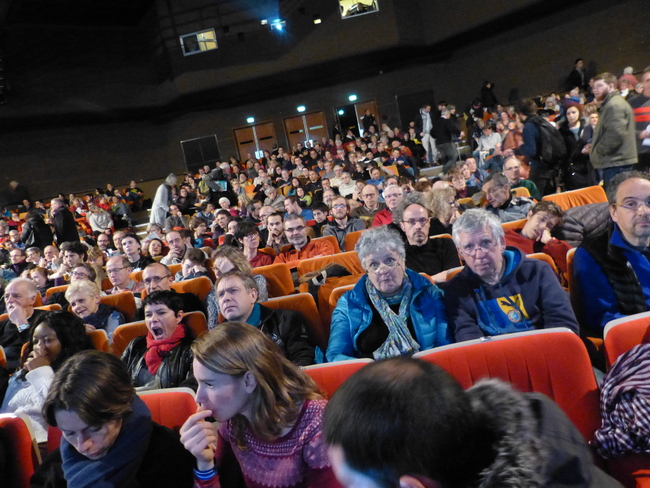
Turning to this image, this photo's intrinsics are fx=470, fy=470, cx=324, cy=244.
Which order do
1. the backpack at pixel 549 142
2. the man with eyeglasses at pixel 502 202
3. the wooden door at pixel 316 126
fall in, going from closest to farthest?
1. the man with eyeglasses at pixel 502 202
2. the backpack at pixel 549 142
3. the wooden door at pixel 316 126

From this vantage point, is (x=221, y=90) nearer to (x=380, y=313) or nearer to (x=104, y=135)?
(x=104, y=135)

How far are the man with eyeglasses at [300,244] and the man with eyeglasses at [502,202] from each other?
1.36 m

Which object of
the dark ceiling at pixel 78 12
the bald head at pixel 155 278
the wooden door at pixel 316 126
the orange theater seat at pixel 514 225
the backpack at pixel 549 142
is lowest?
the orange theater seat at pixel 514 225

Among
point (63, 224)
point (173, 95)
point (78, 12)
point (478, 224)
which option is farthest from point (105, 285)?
point (78, 12)

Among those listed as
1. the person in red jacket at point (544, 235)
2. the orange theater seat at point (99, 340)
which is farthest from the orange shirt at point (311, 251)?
the orange theater seat at point (99, 340)

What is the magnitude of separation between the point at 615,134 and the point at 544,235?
6.97ft

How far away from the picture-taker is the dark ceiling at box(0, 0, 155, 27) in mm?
12625

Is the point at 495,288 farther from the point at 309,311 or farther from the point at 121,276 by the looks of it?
the point at 121,276

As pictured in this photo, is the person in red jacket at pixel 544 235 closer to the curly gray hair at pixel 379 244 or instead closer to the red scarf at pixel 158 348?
the curly gray hair at pixel 379 244

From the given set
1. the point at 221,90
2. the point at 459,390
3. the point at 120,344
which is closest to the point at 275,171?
the point at 221,90

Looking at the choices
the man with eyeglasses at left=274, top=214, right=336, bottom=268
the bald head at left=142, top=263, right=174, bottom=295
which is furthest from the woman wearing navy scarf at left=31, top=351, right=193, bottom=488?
the man with eyeglasses at left=274, top=214, right=336, bottom=268

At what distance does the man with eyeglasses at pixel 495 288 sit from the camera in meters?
1.90

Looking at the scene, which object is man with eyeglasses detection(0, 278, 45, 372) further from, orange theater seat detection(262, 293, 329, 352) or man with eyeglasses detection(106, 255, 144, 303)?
orange theater seat detection(262, 293, 329, 352)

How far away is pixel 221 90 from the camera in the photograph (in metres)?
14.5
